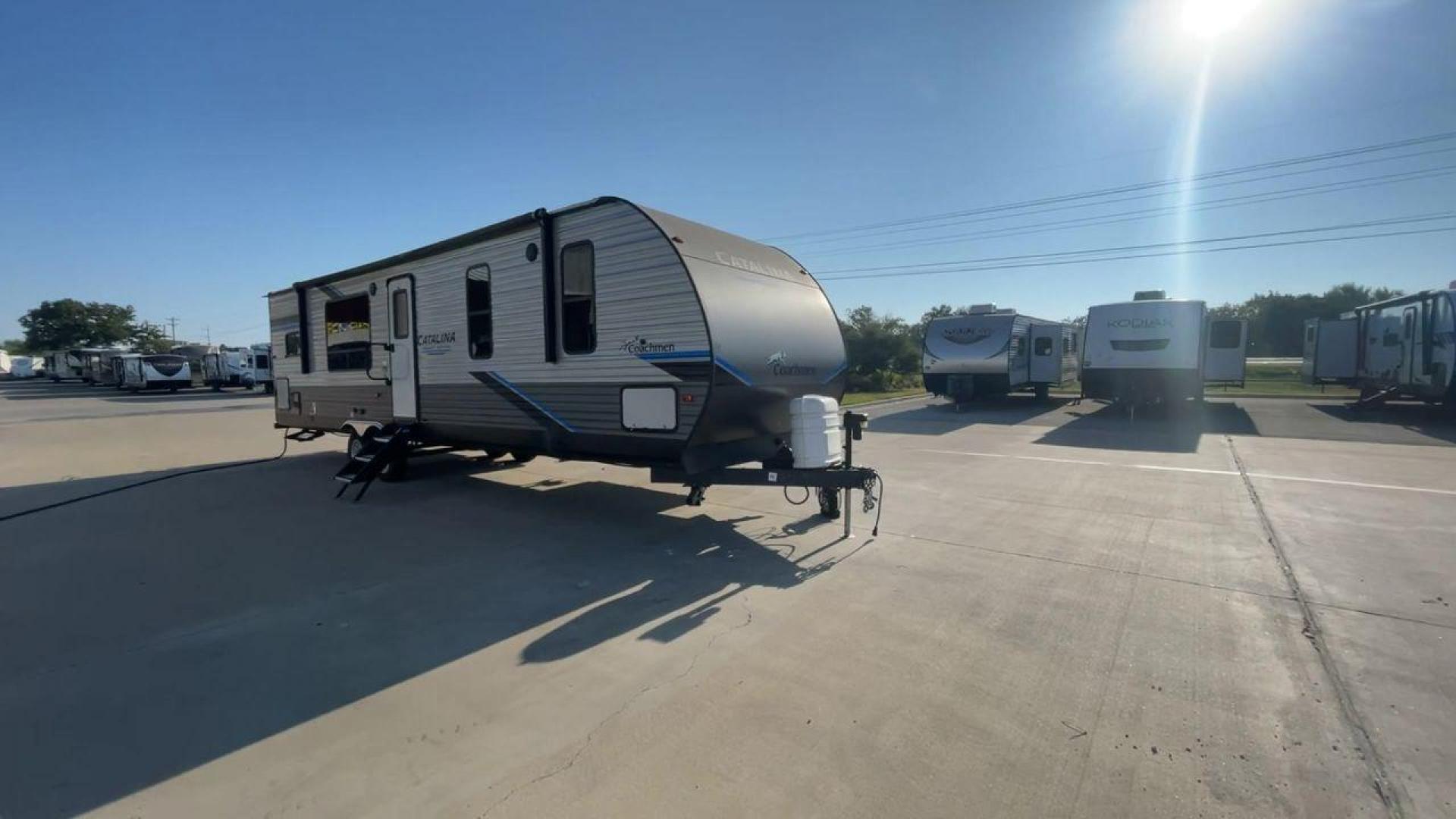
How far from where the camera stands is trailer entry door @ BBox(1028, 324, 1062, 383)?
20984 millimetres

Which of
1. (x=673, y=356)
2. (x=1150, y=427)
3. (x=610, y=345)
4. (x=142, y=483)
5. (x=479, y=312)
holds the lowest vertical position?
(x=142, y=483)

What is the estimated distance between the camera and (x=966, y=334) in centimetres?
2008

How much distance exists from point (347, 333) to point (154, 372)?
3955cm

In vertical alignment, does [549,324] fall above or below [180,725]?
above

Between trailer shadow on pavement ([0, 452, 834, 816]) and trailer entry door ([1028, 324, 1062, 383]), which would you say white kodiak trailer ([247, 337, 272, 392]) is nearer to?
trailer shadow on pavement ([0, 452, 834, 816])

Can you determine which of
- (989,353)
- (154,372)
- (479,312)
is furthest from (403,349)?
(154,372)

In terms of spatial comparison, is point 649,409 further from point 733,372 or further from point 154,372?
point 154,372

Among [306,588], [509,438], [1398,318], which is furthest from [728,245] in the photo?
[1398,318]

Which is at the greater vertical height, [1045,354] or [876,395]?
[1045,354]

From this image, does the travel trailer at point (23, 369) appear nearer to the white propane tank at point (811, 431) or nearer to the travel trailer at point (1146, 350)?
the white propane tank at point (811, 431)

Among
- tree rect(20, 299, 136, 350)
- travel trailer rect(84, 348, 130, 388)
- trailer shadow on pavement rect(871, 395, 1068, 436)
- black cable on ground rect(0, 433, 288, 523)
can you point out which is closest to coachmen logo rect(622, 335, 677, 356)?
black cable on ground rect(0, 433, 288, 523)

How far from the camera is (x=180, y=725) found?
3.22m

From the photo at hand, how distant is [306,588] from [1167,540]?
305 inches

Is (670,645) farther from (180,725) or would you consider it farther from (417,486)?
→ (417,486)
